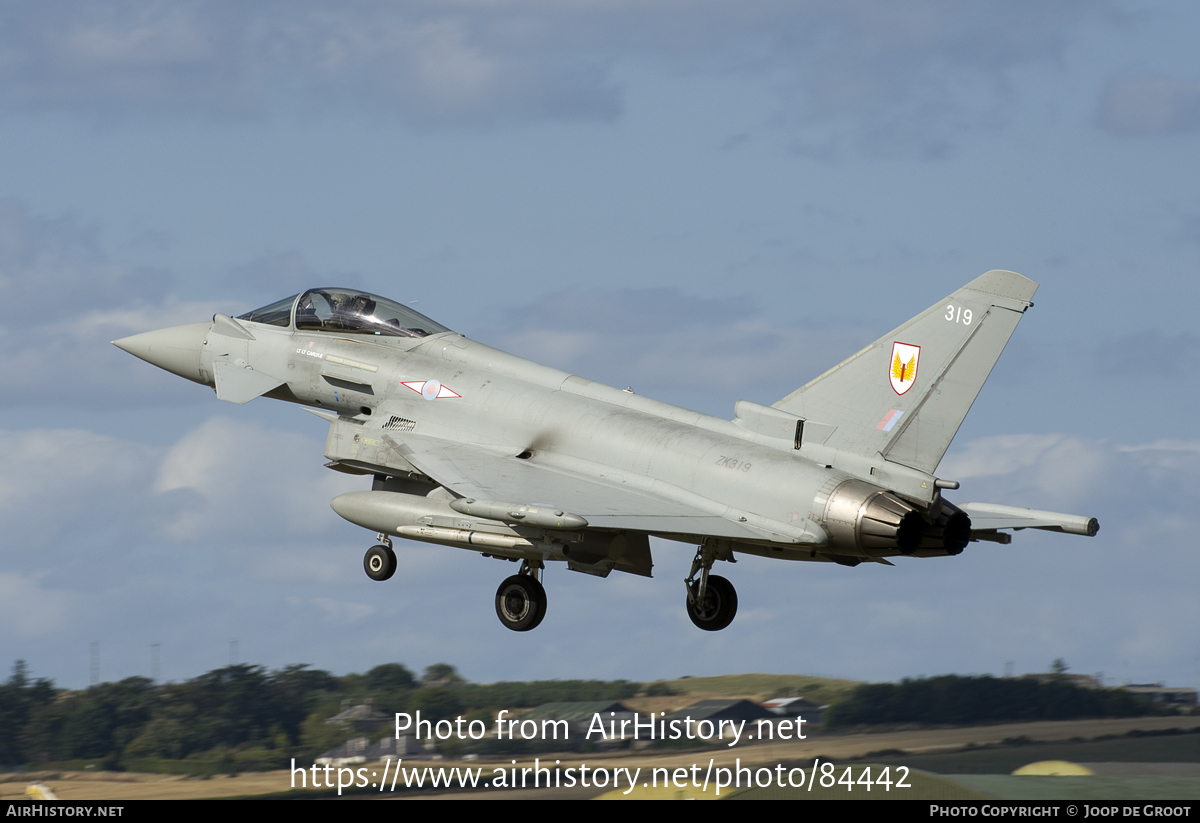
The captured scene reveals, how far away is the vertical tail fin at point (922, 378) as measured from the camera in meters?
18.7

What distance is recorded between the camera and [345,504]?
20812 mm

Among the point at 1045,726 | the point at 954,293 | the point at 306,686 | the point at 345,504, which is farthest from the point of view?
the point at 306,686

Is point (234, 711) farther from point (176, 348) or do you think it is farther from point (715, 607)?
point (715, 607)

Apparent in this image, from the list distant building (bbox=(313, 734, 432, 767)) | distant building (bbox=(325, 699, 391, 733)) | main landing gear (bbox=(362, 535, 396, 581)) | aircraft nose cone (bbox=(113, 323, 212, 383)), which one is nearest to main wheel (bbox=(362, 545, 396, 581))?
main landing gear (bbox=(362, 535, 396, 581))

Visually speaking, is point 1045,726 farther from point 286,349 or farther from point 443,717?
point 286,349

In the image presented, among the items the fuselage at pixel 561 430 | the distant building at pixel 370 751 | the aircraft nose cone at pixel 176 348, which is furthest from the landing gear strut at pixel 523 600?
the aircraft nose cone at pixel 176 348

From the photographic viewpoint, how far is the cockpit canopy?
74.4ft

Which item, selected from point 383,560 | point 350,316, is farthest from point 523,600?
point 350,316

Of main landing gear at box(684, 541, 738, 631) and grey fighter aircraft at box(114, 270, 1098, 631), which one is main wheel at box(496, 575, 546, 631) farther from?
main landing gear at box(684, 541, 738, 631)

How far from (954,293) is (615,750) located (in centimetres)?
797

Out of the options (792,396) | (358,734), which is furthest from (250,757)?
(792,396)

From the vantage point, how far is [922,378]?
18.9 meters

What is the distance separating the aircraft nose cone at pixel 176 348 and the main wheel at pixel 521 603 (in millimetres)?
6066

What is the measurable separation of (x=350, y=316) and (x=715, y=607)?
6.81 metres
